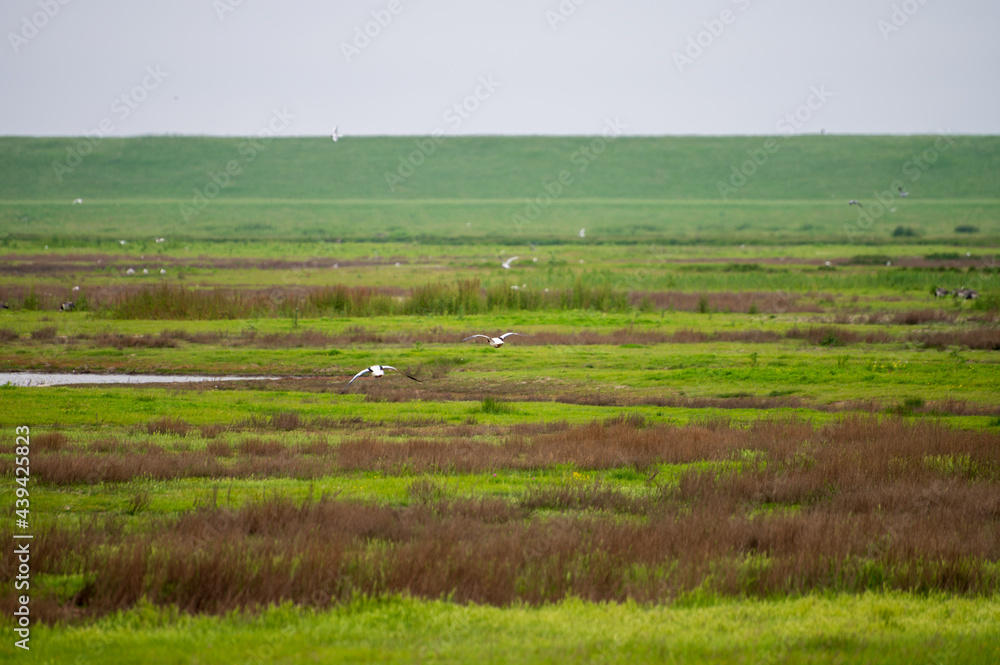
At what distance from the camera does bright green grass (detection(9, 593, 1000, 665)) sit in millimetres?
7230

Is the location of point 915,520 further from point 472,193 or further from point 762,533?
point 472,193

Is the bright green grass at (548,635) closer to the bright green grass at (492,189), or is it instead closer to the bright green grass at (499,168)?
the bright green grass at (492,189)

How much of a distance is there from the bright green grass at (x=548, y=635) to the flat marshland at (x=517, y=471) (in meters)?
0.04

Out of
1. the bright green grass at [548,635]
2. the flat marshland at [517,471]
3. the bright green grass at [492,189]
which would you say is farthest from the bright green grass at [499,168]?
the bright green grass at [548,635]

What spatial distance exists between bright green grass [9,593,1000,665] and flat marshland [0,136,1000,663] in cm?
4

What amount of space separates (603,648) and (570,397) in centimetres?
1657

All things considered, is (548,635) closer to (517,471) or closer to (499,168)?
(517,471)

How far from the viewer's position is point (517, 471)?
14391 mm

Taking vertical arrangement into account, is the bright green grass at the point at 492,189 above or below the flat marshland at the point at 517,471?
above

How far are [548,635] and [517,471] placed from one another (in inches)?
262

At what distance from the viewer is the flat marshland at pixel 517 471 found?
8078 mm

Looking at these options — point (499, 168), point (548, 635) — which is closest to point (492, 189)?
point (499, 168)

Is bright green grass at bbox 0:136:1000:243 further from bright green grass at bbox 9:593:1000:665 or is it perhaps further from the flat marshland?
bright green grass at bbox 9:593:1000:665

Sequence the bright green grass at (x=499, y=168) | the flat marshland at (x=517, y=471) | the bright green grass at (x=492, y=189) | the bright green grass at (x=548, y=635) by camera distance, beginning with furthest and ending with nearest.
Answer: the bright green grass at (x=499, y=168), the bright green grass at (x=492, y=189), the flat marshland at (x=517, y=471), the bright green grass at (x=548, y=635)
